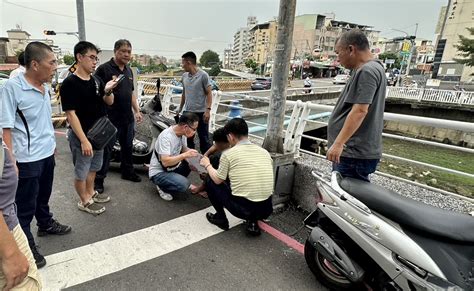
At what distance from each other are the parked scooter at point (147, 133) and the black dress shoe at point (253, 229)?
1.98m

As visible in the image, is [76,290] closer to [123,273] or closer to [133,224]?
[123,273]

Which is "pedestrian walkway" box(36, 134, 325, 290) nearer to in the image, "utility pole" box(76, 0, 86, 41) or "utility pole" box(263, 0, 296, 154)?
"utility pole" box(263, 0, 296, 154)

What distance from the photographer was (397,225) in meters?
1.66

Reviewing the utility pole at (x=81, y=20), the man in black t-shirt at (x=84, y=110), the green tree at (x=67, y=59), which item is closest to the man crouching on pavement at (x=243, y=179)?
the man in black t-shirt at (x=84, y=110)

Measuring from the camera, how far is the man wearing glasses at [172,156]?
3216mm

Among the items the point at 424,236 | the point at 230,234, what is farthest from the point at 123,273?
the point at 424,236

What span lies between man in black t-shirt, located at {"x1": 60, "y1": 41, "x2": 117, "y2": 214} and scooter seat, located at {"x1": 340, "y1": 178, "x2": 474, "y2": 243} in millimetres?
2513

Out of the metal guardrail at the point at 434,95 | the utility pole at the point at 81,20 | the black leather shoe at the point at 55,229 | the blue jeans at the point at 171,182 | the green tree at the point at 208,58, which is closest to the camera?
the black leather shoe at the point at 55,229

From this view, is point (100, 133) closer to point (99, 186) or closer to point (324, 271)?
point (99, 186)

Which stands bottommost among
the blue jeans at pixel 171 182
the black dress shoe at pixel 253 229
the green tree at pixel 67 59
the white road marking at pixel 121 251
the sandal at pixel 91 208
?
the white road marking at pixel 121 251

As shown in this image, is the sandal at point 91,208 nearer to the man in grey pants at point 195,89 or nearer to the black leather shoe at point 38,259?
the black leather shoe at point 38,259

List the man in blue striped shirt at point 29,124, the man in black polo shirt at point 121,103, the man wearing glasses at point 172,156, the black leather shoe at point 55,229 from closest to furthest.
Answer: the man in blue striped shirt at point 29,124 < the black leather shoe at point 55,229 < the man wearing glasses at point 172,156 < the man in black polo shirt at point 121,103

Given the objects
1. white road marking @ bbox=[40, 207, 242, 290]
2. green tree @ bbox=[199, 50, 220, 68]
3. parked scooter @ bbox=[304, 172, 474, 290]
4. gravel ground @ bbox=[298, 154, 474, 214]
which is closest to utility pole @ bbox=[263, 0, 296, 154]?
gravel ground @ bbox=[298, 154, 474, 214]

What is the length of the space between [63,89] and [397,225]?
116 inches
